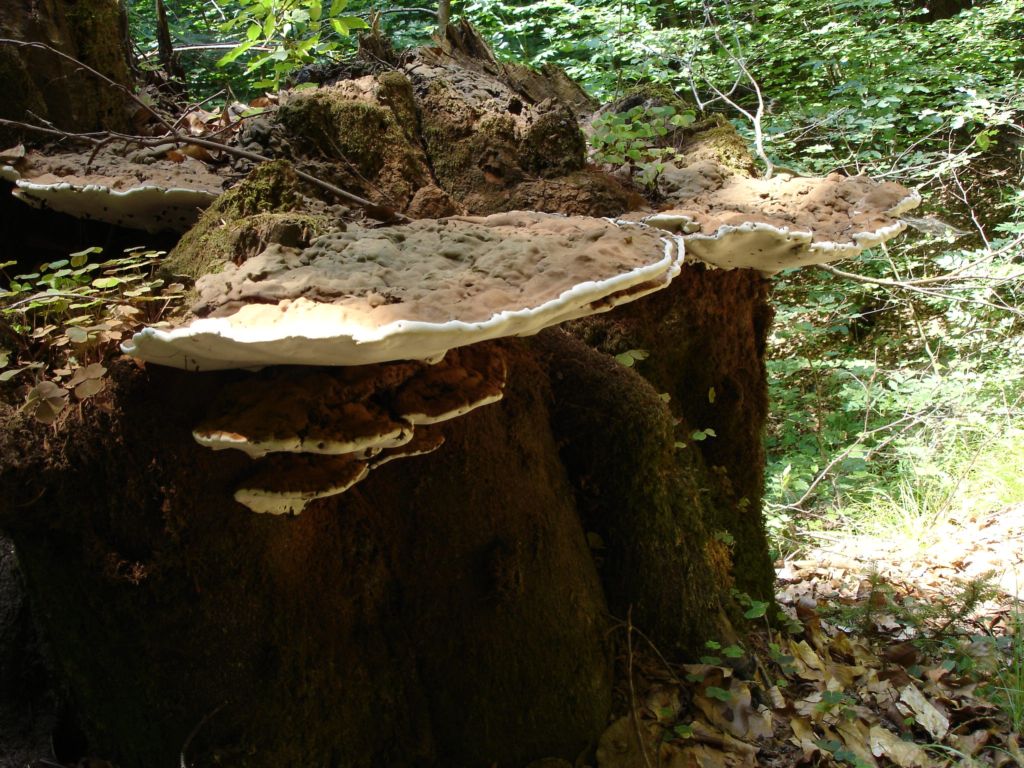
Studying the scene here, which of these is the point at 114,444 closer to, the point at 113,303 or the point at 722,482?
the point at 113,303

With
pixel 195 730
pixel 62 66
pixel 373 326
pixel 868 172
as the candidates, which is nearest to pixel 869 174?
pixel 868 172

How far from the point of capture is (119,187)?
7.60ft

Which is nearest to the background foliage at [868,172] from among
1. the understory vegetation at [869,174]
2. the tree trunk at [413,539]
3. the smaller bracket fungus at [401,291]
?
the understory vegetation at [869,174]

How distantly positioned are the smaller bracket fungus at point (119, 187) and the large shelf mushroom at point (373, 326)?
0.87 m

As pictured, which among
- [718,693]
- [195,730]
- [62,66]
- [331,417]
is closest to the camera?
[331,417]

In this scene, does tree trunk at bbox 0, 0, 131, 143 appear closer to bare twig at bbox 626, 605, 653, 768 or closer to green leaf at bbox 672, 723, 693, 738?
bare twig at bbox 626, 605, 653, 768

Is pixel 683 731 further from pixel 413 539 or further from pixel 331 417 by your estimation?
pixel 331 417

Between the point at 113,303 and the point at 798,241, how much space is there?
2105 millimetres

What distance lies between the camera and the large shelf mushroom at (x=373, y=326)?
4.28 ft

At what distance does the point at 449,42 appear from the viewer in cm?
366

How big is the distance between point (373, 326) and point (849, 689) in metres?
3.15

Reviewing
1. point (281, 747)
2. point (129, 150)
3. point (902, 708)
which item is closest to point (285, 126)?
point (129, 150)

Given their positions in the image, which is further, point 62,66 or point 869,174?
point 869,174

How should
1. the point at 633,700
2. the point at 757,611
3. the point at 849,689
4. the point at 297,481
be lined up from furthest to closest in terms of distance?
1. the point at 849,689
2. the point at 757,611
3. the point at 633,700
4. the point at 297,481
